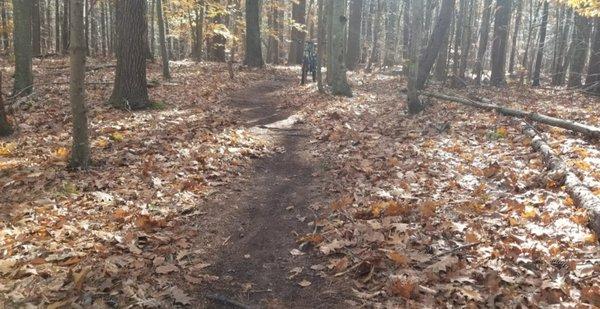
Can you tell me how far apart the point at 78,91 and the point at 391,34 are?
39.9m

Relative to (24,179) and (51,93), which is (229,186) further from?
(51,93)

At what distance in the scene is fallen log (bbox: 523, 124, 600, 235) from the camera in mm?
5000

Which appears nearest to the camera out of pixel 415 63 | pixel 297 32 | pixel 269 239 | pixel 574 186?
pixel 269 239

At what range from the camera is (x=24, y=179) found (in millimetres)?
6676

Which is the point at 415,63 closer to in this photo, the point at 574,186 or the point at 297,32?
the point at 574,186

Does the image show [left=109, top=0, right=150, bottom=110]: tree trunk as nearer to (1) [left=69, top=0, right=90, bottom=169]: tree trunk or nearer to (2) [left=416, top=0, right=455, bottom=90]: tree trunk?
(1) [left=69, top=0, right=90, bottom=169]: tree trunk

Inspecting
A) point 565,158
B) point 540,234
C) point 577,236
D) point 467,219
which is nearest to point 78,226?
point 467,219

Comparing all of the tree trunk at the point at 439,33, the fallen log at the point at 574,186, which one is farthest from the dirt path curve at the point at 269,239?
the tree trunk at the point at 439,33

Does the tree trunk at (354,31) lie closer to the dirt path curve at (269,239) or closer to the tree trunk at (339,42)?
the tree trunk at (339,42)

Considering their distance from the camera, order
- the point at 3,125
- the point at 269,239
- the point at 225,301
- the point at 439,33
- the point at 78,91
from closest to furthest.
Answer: the point at 225,301 → the point at 269,239 → the point at 78,91 → the point at 3,125 → the point at 439,33

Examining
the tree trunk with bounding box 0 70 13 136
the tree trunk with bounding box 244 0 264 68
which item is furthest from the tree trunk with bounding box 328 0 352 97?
the tree trunk with bounding box 0 70 13 136

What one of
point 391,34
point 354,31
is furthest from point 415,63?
point 391,34

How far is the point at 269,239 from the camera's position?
5672mm

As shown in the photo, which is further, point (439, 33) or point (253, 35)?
point (253, 35)
